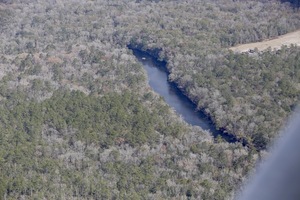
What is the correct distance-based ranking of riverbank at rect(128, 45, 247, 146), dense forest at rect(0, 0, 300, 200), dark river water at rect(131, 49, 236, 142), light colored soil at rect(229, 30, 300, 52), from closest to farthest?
1. dense forest at rect(0, 0, 300, 200)
2. riverbank at rect(128, 45, 247, 146)
3. dark river water at rect(131, 49, 236, 142)
4. light colored soil at rect(229, 30, 300, 52)

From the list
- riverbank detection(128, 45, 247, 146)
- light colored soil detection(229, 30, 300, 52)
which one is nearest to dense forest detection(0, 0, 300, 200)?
riverbank detection(128, 45, 247, 146)

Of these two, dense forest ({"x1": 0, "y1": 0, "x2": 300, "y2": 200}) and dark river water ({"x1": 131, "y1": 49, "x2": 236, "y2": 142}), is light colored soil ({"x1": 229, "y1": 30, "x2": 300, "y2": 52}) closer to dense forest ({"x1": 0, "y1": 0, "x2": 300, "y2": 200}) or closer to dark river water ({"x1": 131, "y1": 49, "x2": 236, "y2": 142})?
dense forest ({"x1": 0, "y1": 0, "x2": 300, "y2": 200})

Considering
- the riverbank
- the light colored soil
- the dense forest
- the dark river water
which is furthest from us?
the light colored soil

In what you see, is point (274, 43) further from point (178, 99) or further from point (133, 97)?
point (133, 97)

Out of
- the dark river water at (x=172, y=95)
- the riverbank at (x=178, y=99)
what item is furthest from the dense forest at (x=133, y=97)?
the dark river water at (x=172, y=95)

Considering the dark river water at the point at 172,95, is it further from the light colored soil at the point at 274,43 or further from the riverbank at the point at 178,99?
the light colored soil at the point at 274,43

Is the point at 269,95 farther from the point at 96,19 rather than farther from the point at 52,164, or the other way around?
the point at 96,19

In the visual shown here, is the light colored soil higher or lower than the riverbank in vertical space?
higher
